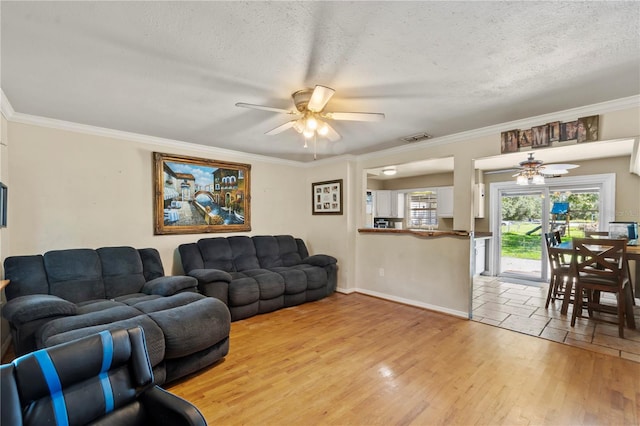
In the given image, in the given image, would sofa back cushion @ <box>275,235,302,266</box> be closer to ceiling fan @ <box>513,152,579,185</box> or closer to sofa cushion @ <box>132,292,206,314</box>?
sofa cushion @ <box>132,292,206,314</box>

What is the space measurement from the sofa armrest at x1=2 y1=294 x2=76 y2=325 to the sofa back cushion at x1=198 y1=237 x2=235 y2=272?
5.80ft

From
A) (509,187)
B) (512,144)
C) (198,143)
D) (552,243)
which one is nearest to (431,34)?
(512,144)

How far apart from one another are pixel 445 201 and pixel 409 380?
5013 millimetres

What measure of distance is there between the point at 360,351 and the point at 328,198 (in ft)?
9.57

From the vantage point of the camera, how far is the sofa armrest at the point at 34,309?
2.13 m

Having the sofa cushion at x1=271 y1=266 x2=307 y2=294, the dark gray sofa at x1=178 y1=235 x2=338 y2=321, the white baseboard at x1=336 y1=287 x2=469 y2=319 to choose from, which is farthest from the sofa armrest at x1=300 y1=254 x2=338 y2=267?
the white baseboard at x1=336 y1=287 x2=469 y2=319

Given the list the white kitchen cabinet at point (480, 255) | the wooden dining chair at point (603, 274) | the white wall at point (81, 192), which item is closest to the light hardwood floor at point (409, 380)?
the wooden dining chair at point (603, 274)

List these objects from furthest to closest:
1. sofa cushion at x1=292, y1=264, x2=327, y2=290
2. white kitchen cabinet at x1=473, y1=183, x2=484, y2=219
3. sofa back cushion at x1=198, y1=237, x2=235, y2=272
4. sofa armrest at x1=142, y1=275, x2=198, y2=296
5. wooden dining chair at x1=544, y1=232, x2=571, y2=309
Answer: white kitchen cabinet at x1=473, y1=183, x2=484, y2=219
sofa cushion at x1=292, y1=264, x2=327, y2=290
sofa back cushion at x1=198, y1=237, x2=235, y2=272
wooden dining chair at x1=544, y1=232, x2=571, y2=309
sofa armrest at x1=142, y1=275, x2=198, y2=296

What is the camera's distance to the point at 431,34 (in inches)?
66.1

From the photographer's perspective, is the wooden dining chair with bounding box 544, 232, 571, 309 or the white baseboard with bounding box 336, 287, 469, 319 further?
the wooden dining chair with bounding box 544, 232, 571, 309

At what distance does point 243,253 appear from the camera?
4.44 m

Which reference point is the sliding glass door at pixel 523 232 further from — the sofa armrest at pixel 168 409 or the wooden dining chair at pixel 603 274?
the sofa armrest at pixel 168 409

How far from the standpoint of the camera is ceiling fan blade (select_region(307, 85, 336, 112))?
2.00m

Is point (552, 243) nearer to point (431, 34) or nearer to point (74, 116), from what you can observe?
point (431, 34)
